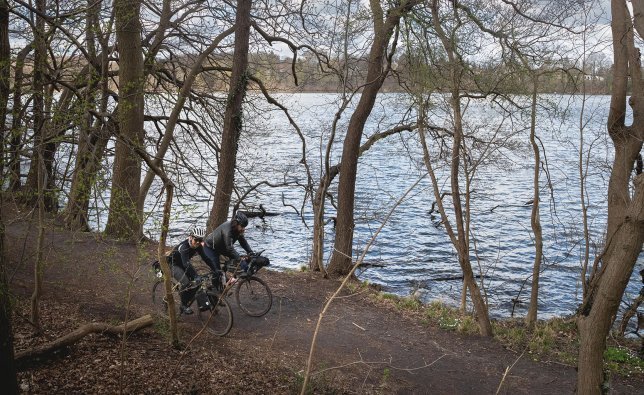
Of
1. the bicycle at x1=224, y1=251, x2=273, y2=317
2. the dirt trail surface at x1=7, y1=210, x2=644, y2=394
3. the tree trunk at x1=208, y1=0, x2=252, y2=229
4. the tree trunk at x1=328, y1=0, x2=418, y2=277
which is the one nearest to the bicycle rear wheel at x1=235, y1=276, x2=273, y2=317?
the bicycle at x1=224, y1=251, x2=273, y2=317

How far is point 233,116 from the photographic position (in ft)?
50.4

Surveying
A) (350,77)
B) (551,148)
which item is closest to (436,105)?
Result: (350,77)

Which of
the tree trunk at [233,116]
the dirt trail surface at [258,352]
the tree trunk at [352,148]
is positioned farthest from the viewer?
the tree trunk at [233,116]

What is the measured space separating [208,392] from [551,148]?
1541 inches

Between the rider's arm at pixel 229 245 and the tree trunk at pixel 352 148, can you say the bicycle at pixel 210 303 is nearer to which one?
the rider's arm at pixel 229 245

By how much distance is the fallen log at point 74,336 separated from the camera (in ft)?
23.6

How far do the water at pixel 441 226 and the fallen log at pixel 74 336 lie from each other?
383 cm

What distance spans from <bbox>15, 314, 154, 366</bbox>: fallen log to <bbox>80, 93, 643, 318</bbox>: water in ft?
12.6

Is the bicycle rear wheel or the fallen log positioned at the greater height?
the fallen log

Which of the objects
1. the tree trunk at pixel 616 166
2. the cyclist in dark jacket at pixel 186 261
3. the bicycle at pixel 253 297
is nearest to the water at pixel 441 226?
the tree trunk at pixel 616 166

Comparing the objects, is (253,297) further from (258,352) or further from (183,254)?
(183,254)

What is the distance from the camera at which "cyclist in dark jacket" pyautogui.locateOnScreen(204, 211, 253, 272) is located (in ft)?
33.4

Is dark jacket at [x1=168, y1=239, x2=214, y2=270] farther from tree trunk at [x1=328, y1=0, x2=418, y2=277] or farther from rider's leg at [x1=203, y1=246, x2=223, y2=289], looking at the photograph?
tree trunk at [x1=328, y1=0, x2=418, y2=277]

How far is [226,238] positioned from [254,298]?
1.52 metres
